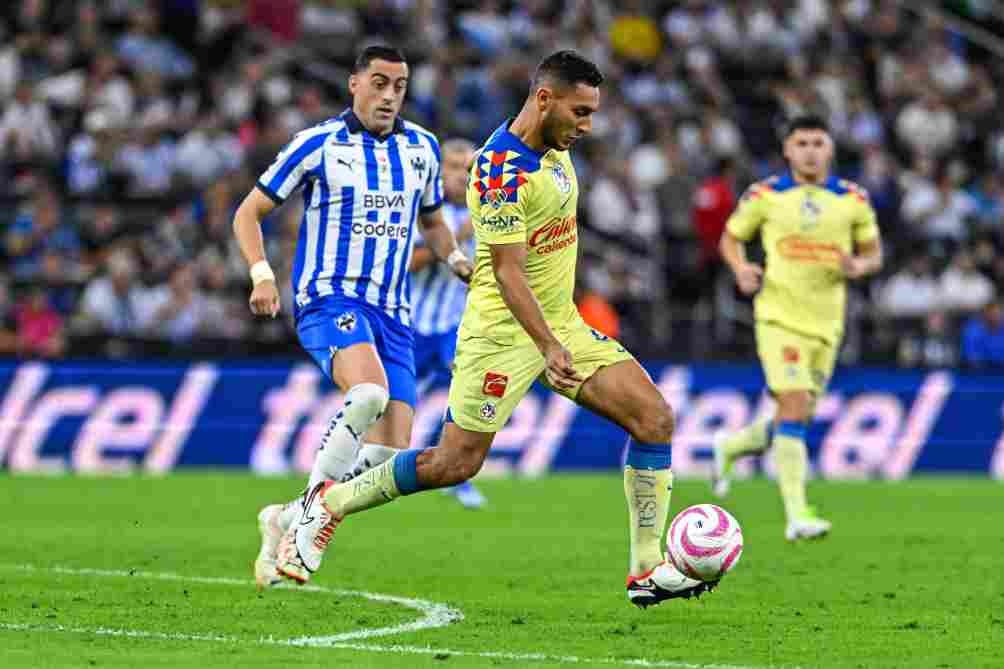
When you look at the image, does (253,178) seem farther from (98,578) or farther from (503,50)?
(98,578)

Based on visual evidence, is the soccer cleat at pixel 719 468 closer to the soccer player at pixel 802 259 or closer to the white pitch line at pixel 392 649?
the soccer player at pixel 802 259

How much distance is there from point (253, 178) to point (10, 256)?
2851 mm

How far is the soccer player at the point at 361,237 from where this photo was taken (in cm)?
1040

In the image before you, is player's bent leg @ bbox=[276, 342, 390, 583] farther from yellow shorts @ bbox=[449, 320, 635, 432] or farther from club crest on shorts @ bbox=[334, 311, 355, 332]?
yellow shorts @ bbox=[449, 320, 635, 432]

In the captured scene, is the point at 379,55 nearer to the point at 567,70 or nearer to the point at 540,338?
the point at 567,70

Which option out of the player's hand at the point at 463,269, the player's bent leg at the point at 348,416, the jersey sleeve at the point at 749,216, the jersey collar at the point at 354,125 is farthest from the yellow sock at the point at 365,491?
the jersey sleeve at the point at 749,216

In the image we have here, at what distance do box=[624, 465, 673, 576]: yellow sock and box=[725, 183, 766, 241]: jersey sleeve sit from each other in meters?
5.21

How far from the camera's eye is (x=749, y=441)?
594 inches

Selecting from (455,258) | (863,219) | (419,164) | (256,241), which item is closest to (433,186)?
(419,164)

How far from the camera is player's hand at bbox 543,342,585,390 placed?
861cm

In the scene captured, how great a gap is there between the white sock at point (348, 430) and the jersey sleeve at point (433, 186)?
1384 millimetres

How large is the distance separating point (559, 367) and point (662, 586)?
1.19 meters

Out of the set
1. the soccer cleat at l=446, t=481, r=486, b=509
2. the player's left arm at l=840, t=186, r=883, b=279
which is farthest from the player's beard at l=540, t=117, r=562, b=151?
the soccer cleat at l=446, t=481, r=486, b=509

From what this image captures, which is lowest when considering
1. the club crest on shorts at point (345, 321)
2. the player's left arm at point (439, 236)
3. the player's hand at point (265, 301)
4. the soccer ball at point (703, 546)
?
the soccer ball at point (703, 546)
